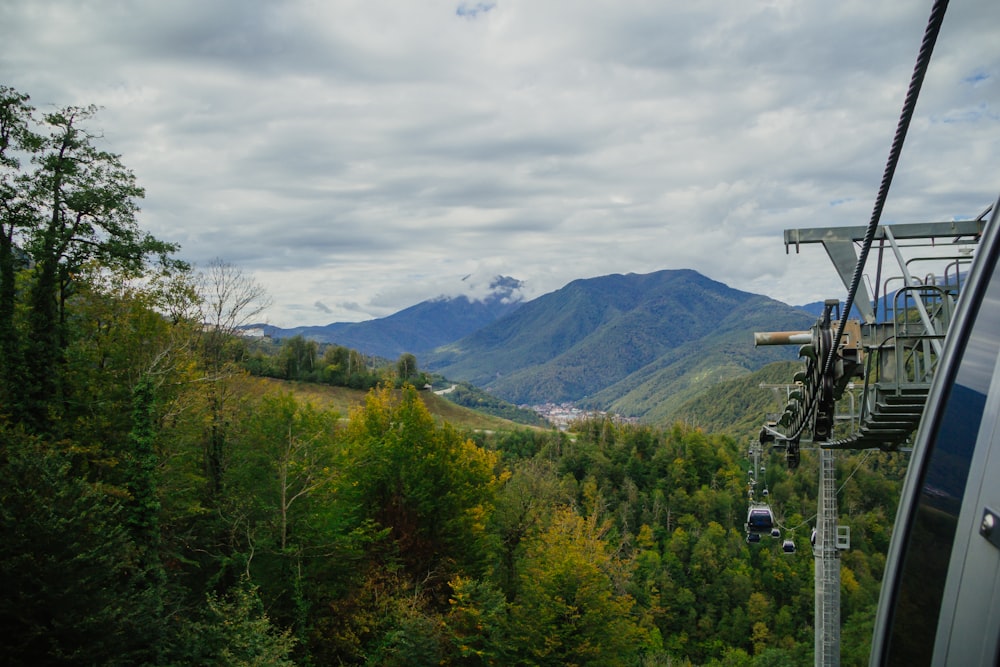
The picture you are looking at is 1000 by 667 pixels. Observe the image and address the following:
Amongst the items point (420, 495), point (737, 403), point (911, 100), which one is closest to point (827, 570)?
point (420, 495)

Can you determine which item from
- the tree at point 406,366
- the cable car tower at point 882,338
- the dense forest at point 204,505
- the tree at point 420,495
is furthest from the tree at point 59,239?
the tree at point 406,366

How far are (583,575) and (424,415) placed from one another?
35.0ft

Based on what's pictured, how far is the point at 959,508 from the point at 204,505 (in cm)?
2744

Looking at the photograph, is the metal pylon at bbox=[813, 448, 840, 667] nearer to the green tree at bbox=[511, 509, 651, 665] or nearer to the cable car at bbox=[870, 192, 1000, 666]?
the green tree at bbox=[511, 509, 651, 665]

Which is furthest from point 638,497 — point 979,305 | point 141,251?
point 979,305

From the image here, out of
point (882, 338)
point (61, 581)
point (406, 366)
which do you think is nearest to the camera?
point (882, 338)

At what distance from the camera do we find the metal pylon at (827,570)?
18531mm

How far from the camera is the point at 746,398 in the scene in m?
173

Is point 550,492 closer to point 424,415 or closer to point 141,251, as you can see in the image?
point 424,415

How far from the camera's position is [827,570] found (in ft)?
62.7

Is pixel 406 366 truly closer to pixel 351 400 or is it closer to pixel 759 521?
pixel 351 400

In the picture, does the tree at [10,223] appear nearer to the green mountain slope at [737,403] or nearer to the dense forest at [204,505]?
the dense forest at [204,505]

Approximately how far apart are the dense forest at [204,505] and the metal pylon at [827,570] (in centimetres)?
421

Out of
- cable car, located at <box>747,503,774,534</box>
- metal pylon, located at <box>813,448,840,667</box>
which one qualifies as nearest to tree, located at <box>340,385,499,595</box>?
cable car, located at <box>747,503,774,534</box>
